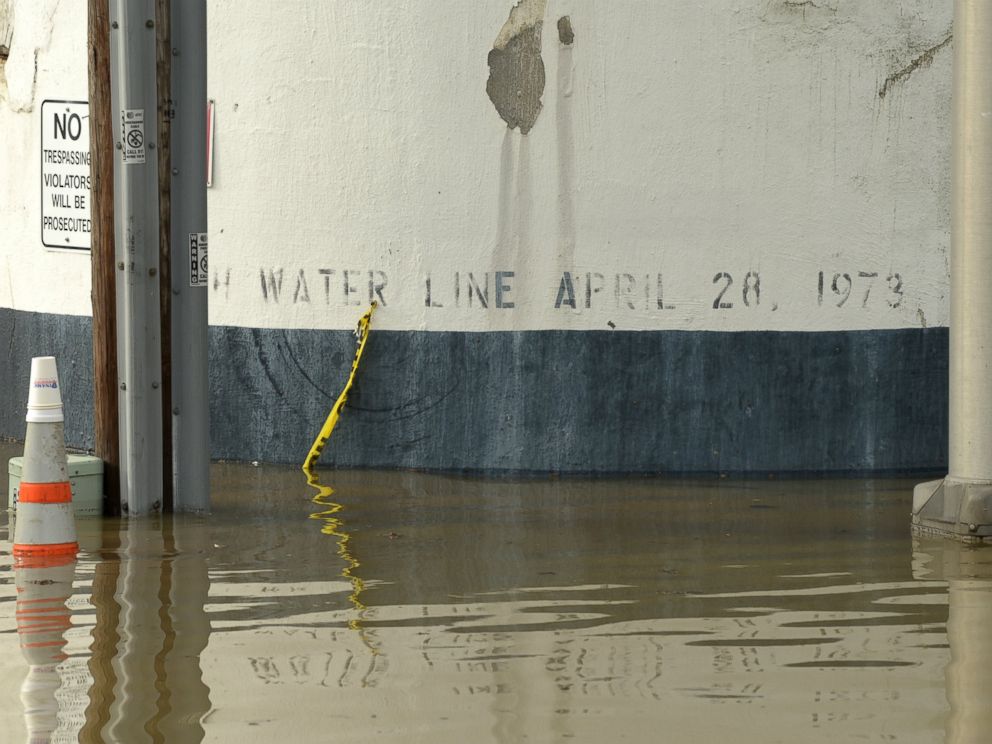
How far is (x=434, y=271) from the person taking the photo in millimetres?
9578

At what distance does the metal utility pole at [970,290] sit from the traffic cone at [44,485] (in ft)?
13.3

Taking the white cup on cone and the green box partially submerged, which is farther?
the green box partially submerged

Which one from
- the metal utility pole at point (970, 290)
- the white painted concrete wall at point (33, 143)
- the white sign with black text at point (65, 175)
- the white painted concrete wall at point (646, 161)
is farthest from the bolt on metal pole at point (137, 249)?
the metal utility pole at point (970, 290)

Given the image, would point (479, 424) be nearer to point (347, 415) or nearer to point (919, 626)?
point (347, 415)

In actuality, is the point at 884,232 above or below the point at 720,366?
above

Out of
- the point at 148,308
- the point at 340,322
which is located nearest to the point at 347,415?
the point at 340,322

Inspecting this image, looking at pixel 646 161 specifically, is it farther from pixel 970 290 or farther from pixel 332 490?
pixel 332 490

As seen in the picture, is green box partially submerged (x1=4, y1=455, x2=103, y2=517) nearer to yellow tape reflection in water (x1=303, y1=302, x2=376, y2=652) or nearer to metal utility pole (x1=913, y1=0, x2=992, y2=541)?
yellow tape reflection in water (x1=303, y1=302, x2=376, y2=652)

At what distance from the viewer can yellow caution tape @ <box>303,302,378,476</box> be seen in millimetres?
9672

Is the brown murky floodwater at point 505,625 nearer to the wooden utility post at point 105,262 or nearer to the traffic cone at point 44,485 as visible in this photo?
the traffic cone at point 44,485

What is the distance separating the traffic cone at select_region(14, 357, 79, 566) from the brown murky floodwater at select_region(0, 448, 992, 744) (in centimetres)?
14

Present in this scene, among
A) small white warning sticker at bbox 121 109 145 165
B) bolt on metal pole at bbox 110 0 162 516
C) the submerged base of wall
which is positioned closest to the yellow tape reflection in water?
the submerged base of wall

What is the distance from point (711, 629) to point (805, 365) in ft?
12.6

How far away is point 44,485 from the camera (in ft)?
23.8
